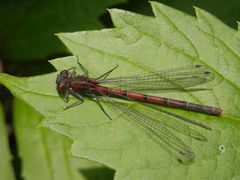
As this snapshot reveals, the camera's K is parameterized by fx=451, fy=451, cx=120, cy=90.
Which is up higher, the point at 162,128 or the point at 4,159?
the point at 162,128

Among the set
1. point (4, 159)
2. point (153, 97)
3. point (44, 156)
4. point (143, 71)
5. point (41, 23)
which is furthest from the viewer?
point (41, 23)

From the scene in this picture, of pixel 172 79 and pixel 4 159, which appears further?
pixel 4 159

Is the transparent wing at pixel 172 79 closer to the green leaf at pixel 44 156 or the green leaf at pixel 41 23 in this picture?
the green leaf at pixel 44 156

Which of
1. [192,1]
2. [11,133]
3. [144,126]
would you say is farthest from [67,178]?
[192,1]

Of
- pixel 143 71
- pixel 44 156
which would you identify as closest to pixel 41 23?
pixel 44 156

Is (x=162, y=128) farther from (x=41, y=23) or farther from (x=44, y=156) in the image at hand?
(x=41, y=23)

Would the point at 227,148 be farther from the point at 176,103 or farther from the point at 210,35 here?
the point at 210,35

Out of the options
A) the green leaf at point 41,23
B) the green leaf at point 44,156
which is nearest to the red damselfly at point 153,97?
the green leaf at point 44,156
